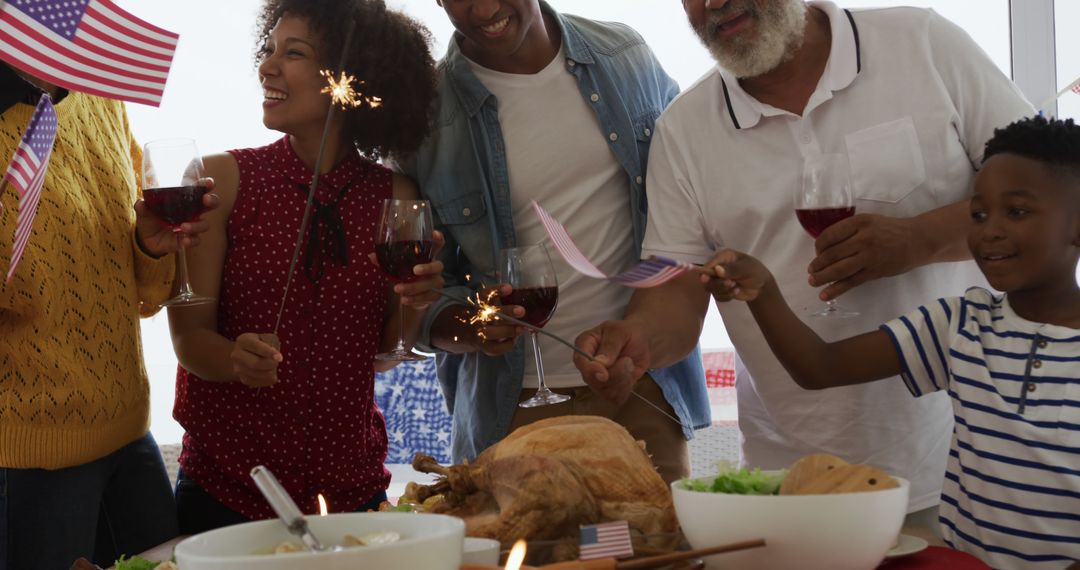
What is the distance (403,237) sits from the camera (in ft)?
7.35

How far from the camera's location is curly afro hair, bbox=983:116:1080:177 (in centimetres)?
186

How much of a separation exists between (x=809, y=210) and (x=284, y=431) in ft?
4.14

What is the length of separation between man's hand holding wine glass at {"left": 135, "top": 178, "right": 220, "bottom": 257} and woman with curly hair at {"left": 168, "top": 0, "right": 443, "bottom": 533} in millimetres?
103

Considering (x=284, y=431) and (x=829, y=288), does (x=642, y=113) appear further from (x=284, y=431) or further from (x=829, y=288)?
(x=284, y=431)

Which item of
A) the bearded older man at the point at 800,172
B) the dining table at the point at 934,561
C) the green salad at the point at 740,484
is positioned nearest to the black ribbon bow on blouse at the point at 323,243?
the bearded older man at the point at 800,172

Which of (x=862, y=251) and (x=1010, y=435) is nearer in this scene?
(x=1010, y=435)

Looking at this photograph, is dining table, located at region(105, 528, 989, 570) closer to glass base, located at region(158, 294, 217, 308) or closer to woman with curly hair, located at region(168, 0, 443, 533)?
woman with curly hair, located at region(168, 0, 443, 533)

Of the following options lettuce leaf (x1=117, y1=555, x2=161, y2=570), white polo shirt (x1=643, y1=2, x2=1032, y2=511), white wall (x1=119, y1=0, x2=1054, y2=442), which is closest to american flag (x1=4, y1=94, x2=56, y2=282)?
lettuce leaf (x1=117, y1=555, x2=161, y2=570)

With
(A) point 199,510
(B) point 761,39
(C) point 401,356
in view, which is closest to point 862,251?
(B) point 761,39

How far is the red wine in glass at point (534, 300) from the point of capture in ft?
7.06

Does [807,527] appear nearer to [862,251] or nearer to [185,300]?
[862,251]

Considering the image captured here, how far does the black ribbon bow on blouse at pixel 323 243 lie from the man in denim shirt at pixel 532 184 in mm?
258

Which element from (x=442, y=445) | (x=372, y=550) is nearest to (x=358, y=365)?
(x=372, y=550)

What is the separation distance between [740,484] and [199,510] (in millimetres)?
1616
